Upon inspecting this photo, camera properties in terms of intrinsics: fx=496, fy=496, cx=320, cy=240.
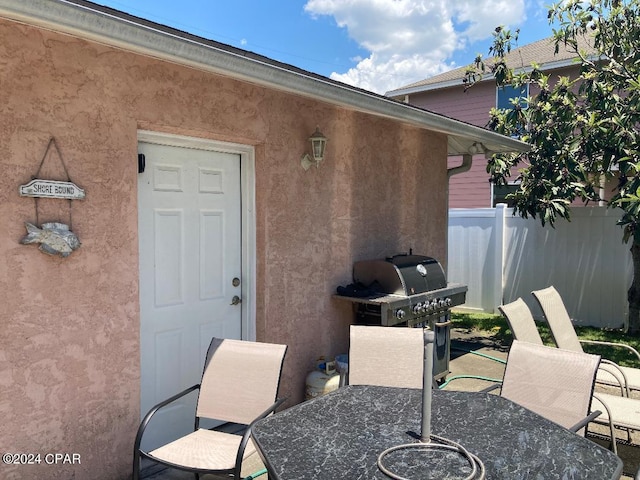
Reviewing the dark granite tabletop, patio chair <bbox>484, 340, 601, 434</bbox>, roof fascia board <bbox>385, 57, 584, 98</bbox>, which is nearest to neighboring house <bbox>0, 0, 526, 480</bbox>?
the dark granite tabletop

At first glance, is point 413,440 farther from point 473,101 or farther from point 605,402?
point 473,101

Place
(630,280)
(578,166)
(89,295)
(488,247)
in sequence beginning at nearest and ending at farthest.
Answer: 1. (89,295)
2. (578,166)
3. (630,280)
4. (488,247)

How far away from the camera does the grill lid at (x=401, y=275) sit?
5.56 m

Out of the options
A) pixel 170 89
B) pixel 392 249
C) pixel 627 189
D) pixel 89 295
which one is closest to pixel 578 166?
pixel 627 189

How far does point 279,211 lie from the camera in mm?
5074

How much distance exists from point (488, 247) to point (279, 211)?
687cm

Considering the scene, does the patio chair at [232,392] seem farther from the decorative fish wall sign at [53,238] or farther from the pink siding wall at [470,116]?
the pink siding wall at [470,116]

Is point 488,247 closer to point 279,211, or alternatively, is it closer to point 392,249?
point 392,249

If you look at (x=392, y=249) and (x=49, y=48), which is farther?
(x=392, y=249)

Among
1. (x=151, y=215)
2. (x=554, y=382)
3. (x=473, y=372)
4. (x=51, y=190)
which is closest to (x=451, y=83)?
(x=473, y=372)

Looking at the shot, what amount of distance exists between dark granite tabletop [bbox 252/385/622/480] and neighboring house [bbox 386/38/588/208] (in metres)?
11.6

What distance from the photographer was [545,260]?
9992mm

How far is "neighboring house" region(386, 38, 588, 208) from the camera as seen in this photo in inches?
563

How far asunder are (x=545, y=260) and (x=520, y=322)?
19.4 ft
